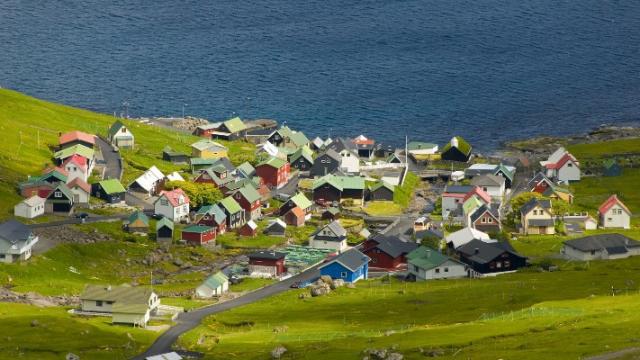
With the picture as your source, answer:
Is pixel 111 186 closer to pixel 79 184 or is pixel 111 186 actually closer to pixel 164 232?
pixel 79 184

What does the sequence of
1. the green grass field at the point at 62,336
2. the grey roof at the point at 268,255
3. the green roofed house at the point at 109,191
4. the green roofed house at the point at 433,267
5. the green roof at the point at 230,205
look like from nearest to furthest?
1. the green grass field at the point at 62,336
2. the green roofed house at the point at 433,267
3. the grey roof at the point at 268,255
4. the green roof at the point at 230,205
5. the green roofed house at the point at 109,191

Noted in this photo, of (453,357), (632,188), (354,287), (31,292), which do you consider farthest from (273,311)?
(632,188)

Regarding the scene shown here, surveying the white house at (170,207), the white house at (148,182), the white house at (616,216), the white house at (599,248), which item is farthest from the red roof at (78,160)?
the white house at (616,216)

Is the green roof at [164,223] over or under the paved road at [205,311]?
over

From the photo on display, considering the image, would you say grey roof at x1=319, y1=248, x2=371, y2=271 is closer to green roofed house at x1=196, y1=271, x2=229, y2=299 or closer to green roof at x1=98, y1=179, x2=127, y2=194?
green roofed house at x1=196, y1=271, x2=229, y2=299

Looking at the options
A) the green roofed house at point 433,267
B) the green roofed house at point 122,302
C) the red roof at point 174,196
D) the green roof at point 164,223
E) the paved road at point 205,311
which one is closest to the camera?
the paved road at point 205,311

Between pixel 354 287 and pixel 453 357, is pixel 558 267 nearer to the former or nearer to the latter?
pixel 354 287

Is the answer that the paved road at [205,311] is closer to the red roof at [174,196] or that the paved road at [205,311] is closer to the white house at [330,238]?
the white house at [330,238]
